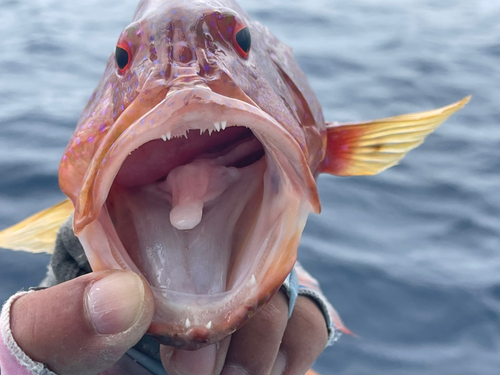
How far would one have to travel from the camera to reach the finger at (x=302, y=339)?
1656mm

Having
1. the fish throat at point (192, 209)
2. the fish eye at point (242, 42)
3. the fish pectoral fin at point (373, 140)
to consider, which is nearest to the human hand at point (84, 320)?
the fish throat at point (192, 209)

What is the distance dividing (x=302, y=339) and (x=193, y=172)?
71cm

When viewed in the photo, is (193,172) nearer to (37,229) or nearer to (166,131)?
(166,131)

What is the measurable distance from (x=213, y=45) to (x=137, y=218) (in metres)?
0.45

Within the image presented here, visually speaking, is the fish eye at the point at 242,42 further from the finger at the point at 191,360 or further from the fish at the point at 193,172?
the finger at the point at 191,360

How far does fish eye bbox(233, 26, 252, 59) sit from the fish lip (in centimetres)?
27

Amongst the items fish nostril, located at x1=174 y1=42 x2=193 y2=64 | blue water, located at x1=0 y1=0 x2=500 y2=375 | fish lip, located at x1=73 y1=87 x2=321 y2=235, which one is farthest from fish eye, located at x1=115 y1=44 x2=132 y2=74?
blue water, located at x1=0 y1=0 x2=500 y2=375

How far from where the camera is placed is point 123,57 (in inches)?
49.3

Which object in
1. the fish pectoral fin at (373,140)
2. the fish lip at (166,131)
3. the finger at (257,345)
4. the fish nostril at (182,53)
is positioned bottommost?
the finger at (257,345)

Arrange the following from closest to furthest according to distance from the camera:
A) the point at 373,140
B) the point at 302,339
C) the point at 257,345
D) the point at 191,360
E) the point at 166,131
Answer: the point at 166,131 → the point at 191,360 → the point at 257,345 → the point at 302,339 → the point at 373,140

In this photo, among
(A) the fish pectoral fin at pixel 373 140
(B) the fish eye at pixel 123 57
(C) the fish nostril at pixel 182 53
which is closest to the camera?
(C) the fish nostril at pixel 182 53

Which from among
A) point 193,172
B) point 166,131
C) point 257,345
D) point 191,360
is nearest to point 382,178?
point 257,345

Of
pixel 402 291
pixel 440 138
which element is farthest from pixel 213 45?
pixel 440 138

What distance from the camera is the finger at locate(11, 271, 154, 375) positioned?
104cm
